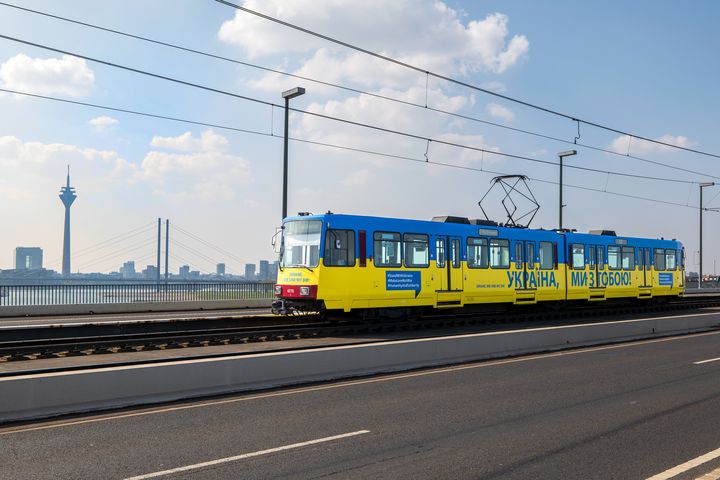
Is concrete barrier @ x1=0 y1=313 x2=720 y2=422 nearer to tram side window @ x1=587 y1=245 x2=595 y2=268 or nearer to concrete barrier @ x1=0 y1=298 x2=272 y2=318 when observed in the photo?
tram side window @ x1=587 y1=245 x2=595 y2=268

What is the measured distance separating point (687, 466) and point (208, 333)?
12920 millimetres

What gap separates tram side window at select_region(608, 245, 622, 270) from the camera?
28712mm

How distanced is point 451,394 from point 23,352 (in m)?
8.37

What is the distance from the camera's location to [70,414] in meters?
8.27

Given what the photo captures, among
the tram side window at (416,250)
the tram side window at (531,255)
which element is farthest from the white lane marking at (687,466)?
the tram side window at (531,255)

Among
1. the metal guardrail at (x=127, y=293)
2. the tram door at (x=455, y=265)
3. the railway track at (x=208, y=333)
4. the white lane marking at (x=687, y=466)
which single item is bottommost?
the white lane marking at (x=687, y=466)

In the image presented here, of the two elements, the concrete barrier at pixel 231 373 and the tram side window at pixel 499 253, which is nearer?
the concrete barrier at pixel 231 373

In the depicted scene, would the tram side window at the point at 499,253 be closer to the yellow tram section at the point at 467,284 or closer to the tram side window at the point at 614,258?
the yellow tram section at the point at 467,284

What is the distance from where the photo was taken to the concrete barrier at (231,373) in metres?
8.16

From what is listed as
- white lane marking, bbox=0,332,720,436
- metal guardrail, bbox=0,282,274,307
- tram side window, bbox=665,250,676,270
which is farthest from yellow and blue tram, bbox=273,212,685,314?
metal guardrail, bbox=0,282,274,307

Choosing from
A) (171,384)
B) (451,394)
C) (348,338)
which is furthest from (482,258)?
(171,384)

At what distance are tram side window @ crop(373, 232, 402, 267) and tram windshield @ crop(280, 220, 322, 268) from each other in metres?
1.76

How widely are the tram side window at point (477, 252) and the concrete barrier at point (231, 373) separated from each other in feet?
23.2

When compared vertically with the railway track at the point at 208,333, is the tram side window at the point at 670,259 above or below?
above
